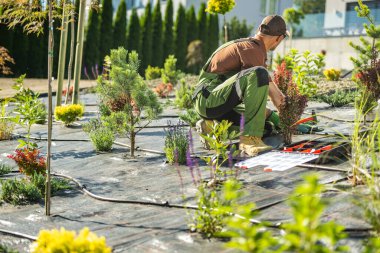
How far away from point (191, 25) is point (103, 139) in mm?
18571

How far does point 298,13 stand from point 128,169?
18.9 metres

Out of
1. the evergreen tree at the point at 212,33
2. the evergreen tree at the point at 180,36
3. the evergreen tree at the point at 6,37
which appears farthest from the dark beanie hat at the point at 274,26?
the evergreen tree at the point at 212,33

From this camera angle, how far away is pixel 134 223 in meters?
3.46

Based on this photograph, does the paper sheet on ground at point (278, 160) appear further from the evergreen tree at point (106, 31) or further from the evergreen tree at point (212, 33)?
the evergreen tree at point (212, 33)

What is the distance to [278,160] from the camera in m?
4.51

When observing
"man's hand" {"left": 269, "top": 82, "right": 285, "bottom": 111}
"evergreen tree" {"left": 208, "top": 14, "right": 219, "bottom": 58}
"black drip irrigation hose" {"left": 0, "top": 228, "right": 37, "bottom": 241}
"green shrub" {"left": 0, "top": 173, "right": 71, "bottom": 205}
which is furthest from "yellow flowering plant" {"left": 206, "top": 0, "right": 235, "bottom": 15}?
"evergreen tree" {"left": 208, "top": 14, "right": 219, "bottom": 58}

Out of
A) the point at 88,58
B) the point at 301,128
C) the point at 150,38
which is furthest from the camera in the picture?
the point at 150,38

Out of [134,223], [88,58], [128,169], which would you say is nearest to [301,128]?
[128,169]

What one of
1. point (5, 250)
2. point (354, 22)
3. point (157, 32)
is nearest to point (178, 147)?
point (5, 250)

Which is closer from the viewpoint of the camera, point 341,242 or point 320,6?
point 341,242

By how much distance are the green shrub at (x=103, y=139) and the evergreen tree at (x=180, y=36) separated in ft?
57.7

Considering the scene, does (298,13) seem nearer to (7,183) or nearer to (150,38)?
(150,38)

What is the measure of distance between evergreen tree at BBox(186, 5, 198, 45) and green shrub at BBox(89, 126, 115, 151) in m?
18.4

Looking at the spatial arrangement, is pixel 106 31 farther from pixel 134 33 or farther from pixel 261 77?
pixel 261 77
